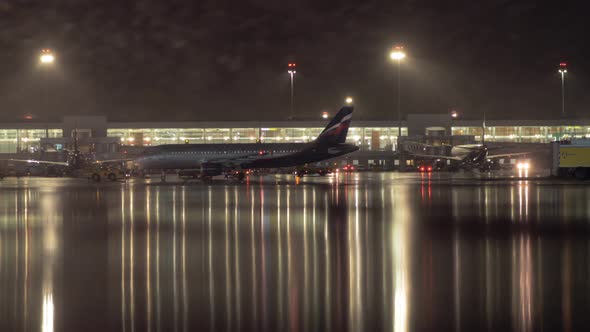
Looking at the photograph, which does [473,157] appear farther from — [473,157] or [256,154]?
[256,154]

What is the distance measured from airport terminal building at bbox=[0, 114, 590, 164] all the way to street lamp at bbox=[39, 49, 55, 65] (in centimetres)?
3700

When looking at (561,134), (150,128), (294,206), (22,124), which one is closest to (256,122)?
(150,128)

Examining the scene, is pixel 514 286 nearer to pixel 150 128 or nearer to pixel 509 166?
pixel 509 166

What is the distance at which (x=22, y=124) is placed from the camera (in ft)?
419

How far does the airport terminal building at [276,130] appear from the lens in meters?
124

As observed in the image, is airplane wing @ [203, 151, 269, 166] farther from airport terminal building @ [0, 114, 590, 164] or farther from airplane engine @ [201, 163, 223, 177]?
airport terminal building @ [0, 114, 590, 164]

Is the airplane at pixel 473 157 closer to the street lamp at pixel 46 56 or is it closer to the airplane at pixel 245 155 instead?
the airplane at pixel 245 155

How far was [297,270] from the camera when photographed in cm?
1488

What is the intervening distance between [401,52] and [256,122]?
138 feet

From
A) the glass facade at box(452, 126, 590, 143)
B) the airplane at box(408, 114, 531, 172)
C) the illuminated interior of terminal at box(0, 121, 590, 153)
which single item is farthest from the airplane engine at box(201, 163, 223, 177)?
the glass facade at box(452, 126, 590, 143)

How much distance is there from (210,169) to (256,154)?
5.71 meters

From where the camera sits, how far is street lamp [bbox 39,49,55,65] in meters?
86.0

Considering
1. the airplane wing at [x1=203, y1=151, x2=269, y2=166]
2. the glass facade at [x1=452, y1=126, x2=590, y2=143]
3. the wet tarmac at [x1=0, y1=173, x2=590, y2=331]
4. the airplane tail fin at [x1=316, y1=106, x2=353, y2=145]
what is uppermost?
the glass facade at [x1=452, y1=126, x2=590, y2=143]

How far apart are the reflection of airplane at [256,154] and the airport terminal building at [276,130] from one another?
5578cm
